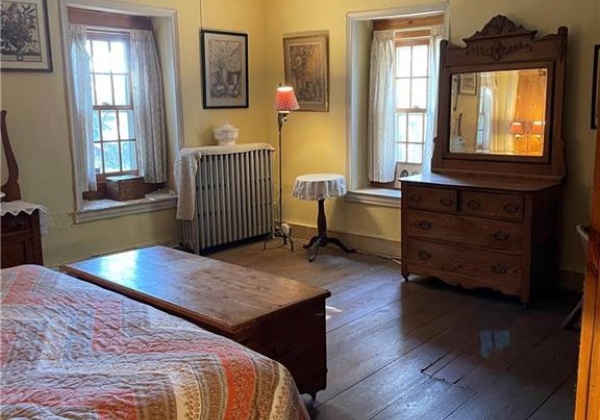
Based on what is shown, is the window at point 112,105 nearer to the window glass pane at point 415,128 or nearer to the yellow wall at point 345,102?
the yellow wall at point 345,102

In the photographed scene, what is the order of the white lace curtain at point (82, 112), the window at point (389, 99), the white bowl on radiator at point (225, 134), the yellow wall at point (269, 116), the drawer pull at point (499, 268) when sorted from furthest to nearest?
1. the white bowl on radiator at point (225, 134)
2. the window at point (389, 99)
3. the white lace curtain at point (82, 112)
4. the yellow wall at point (269, 116)
5. the drawer pull at point (499, 268)

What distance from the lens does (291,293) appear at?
2525 mm

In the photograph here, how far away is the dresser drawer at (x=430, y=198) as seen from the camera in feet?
13.2

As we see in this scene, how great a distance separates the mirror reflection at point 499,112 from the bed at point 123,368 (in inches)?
116

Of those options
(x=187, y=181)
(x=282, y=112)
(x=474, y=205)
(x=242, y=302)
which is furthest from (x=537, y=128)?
(x=187, y=181)

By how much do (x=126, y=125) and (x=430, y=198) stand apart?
108 inches

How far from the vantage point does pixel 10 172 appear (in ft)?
13.5

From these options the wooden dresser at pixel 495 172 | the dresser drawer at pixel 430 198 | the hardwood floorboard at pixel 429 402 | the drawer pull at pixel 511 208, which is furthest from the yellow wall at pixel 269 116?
the hardwood floorboard at pixel 429 402

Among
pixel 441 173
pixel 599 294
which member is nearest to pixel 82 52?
pixel 441 173

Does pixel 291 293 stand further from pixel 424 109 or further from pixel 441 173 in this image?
pixel 424 109

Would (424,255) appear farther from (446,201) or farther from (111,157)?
(111,157)

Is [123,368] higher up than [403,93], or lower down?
lower down

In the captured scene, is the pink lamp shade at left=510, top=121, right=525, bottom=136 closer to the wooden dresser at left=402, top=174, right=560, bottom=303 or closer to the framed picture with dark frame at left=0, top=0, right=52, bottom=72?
the wooden dresser at left=402, top=174, right=560, bottom=303

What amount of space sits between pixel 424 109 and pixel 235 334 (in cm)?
338
